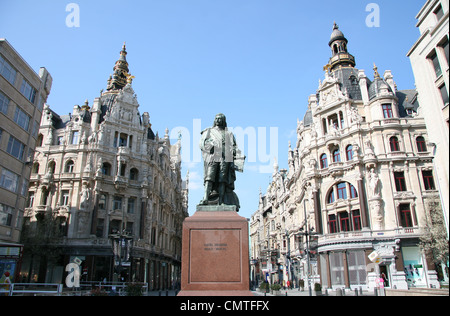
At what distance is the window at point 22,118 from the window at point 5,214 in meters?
7.12

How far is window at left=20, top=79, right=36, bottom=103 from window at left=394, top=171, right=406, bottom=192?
128ft

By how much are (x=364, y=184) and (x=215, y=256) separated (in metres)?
33.3


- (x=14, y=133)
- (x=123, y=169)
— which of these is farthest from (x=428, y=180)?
(x=14, y=133)

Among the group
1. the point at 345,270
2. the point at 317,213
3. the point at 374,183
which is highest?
the point at 374,183

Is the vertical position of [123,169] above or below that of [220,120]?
above

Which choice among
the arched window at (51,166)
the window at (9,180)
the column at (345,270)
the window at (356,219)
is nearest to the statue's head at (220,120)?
the window at (9,180)

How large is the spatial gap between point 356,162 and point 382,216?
6.62m

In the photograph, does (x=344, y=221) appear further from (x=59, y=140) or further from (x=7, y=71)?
(x=59, y=140)

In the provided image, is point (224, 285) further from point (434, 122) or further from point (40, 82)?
point (40, 82)

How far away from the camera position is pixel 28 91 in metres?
29.2

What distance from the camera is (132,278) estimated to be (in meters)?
37.5

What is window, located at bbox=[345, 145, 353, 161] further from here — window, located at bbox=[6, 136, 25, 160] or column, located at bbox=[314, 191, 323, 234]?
window, located at bbox=[6, 136, 25, 160]

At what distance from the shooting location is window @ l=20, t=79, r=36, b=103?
2844 cm
